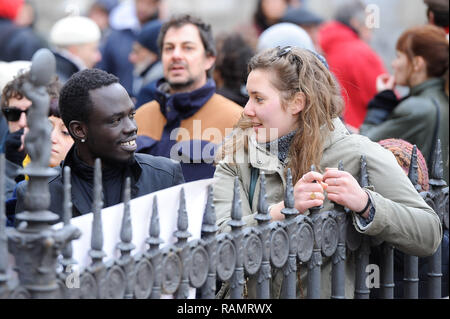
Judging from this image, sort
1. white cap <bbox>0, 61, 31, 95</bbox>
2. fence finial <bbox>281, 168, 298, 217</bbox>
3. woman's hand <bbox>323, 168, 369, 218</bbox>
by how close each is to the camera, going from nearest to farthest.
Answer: fence finial <bbox>281, 168, 298, 217</bbox> < woman's hand <bbox>323, 168, 369, 218</bbox> < white cap <bbox>0, 61, 31, 95</bbox>

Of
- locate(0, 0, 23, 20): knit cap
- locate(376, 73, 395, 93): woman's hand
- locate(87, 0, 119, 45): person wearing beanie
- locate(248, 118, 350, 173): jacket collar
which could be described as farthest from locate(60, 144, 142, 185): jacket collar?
locate(87, 0, 119, 45): person wearing beanie

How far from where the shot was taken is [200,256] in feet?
8.16

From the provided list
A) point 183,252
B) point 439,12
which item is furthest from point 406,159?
point 439,12

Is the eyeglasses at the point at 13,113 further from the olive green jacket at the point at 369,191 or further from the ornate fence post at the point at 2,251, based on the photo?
the ornate fence post at the point at 2,251

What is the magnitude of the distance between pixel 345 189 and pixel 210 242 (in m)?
0.64

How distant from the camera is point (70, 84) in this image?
326 cm

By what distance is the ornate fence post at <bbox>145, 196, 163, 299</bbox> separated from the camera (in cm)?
237

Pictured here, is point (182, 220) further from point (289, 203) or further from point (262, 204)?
point (289, 203)

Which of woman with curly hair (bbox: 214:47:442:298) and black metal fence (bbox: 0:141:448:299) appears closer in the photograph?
black metal fence (bbox: 0:141:448:299)

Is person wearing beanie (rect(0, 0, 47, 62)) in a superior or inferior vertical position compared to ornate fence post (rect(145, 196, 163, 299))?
superior

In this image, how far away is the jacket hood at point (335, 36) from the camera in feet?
26.2

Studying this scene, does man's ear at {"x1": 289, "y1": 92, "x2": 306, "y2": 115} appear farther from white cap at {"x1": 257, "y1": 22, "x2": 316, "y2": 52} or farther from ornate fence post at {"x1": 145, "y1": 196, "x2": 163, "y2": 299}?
white cap at {"x1": 257, "y1": 22, "x2": 316, "y2": 52}
